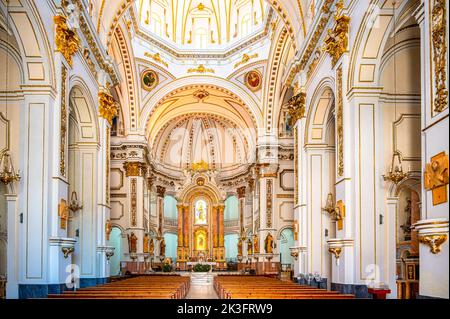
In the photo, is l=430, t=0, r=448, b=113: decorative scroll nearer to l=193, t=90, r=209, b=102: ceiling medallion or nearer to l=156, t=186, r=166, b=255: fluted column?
l=193, t=90, r=209, b=102: ceiling medallion

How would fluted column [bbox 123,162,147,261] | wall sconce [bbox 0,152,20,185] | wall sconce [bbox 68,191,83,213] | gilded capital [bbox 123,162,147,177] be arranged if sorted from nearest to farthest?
wall sconce [bbox 0,152,20,185], wall sconce [bbox 68,191,83,213], fluted column [bbox 123,162,147,261], gilded capital [bbox 123,162,147,177]

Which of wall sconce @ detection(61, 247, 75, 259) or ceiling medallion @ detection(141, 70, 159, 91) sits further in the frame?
ceiling medallion @ detection(141, 70, 159, 91)

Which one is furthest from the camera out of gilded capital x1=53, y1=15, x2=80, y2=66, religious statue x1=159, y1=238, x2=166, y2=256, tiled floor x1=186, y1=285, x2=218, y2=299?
religious statue x1=159, y1=238, x2=166, y2=256

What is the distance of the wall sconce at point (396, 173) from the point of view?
39.4 ft

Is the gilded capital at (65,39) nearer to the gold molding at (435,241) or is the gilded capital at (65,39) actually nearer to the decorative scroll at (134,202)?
the gold molding at (435,241)

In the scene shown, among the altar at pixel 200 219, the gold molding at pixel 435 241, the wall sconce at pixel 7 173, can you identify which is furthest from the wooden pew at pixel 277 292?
the altar at pixel 200 219

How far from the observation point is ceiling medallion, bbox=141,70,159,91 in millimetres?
27516

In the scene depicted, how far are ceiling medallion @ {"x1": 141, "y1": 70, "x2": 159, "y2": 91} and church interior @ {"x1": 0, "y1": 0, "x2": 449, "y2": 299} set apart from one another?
105mm

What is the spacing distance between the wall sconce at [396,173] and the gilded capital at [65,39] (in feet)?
24.6

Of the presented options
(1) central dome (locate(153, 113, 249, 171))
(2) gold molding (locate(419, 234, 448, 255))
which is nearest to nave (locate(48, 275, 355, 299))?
(2) gold molding (locate(419, 234, 448, 255))

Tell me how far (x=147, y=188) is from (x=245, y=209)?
669 centimetres

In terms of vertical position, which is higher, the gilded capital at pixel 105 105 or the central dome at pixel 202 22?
the central dome at pixel 202 22

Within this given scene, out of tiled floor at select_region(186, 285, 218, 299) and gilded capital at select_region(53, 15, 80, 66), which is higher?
gilded capital at select_region(53, 15, 80, 66)
